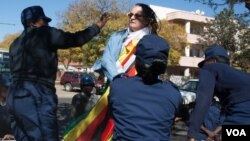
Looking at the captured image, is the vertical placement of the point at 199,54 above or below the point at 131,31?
below

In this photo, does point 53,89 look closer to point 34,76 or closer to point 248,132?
point 34,76

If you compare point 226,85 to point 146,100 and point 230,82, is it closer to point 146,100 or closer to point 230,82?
point 230,82

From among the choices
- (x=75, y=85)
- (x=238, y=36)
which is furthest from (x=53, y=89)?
(x=238, y=36)

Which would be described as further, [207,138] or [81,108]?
[81,108]

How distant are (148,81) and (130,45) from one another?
3.78ft

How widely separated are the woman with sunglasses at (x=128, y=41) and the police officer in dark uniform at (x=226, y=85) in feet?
1.88

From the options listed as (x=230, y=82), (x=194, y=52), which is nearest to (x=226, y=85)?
(x=230, y=82)

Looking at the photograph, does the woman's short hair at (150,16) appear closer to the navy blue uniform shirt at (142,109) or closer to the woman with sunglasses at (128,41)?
the woman with sunglasses at (128,41)

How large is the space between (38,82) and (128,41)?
817mm

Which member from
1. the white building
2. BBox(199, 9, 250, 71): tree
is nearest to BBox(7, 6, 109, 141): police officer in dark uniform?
BBox(199, 9, 250, 71): tree

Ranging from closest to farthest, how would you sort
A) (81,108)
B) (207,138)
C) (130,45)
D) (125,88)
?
(125,88) → (130,45) → (207,138) → (81,108)

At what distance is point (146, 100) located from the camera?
2828mm

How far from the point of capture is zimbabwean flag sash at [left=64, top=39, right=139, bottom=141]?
3.78m

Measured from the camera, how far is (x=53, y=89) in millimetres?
3988
